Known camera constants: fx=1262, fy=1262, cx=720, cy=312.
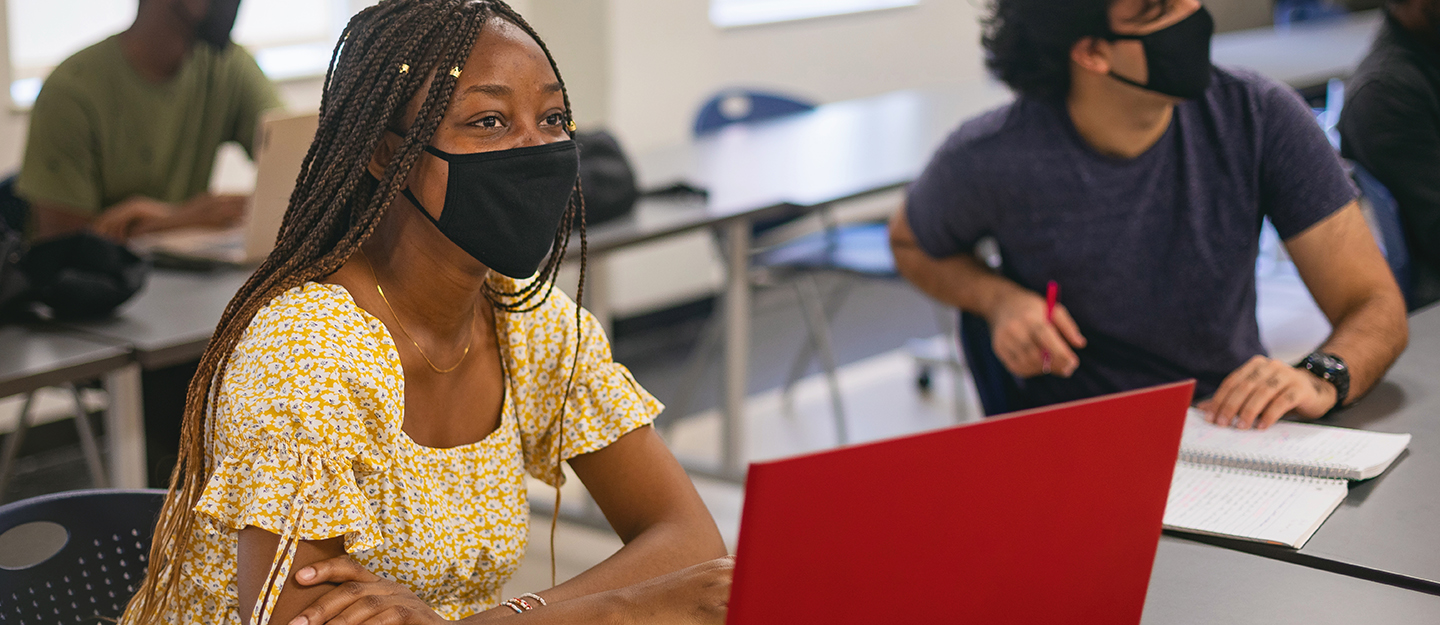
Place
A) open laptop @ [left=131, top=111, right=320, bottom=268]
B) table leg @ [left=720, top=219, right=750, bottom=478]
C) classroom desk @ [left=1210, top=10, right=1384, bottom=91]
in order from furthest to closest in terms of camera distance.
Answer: classroom desk @ [left=1210, top=10, right=1384, bottom=91]
table leg @ [left=720, top=219, right=750, bottom=478]
open laptop @ [left=131, top=111, right=320, bottom=268]

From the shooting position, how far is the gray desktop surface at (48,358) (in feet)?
6.02

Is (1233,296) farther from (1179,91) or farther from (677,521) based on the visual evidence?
(677,521)

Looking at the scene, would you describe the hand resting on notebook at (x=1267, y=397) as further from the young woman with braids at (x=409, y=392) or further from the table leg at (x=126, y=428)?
the table leg at (x=126, y=428)

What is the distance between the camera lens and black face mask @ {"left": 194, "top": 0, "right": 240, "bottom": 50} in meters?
2.91

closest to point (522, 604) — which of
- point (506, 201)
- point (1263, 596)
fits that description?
point (506, 201)

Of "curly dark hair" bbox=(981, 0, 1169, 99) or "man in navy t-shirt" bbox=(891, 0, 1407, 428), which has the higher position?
"curly dark hair" bbox=(981, 0, 1169, 99)

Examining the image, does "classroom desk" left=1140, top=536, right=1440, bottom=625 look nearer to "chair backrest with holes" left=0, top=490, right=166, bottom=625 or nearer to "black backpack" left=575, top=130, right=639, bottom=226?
"chair backrest with holes" left=0, top=490, right=166, bottom=625

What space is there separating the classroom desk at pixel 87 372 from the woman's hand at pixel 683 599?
1184 millimetres

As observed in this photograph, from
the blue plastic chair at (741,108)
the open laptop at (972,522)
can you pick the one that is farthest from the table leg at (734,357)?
the open laptop at (972,522)

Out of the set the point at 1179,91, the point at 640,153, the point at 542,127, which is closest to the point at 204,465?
the point at 542,127

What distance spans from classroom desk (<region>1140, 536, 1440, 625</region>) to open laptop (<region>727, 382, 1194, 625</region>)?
0.17m

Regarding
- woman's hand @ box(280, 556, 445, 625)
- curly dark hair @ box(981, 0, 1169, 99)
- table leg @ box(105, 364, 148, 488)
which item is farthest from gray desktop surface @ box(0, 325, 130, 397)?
curly dark hair @ box(981, 0, 1169, 99)

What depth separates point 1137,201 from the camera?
1.89 m

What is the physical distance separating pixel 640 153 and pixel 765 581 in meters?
2.98
